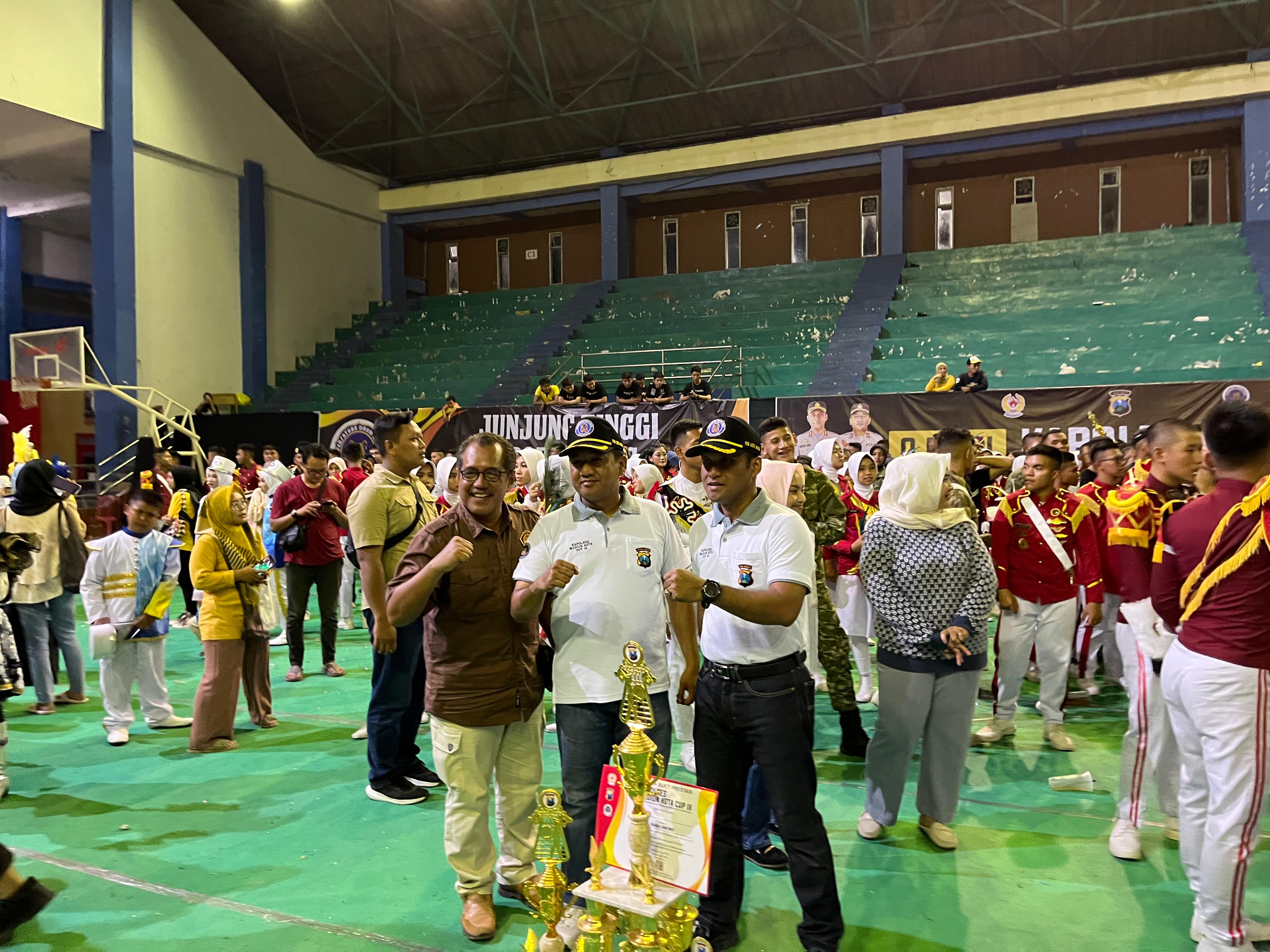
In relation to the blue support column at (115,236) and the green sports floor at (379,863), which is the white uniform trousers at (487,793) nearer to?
the green sports floor at (379,863)

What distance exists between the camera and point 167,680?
7500 mm

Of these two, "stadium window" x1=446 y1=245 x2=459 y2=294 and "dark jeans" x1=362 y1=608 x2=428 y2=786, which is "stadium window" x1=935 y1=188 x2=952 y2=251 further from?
"dark jeans" x1=362 y1=608 x2=428 y2=786

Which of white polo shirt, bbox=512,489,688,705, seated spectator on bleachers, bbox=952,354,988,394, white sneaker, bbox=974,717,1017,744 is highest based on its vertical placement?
seated spectator on bleachers, bbox=952,354,988,394

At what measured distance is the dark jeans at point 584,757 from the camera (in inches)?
120

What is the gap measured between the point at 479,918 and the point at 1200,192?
21.7 m

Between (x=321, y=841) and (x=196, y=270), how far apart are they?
18685 millimetres

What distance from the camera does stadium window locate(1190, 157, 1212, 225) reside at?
18688 mm

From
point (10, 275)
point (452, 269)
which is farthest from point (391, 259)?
point (10, 275)

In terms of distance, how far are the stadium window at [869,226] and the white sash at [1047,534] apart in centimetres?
1731

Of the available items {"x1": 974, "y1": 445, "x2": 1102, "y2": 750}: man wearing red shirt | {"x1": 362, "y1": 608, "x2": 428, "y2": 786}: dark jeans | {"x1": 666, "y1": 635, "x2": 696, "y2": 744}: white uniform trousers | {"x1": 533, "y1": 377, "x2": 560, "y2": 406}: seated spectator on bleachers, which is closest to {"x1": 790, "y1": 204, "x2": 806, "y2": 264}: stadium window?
{"x1": 533, "y1": 377, "x2": 560, "y2": 406}: seated spectator on bleachers

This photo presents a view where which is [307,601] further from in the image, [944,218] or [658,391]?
[944,218]

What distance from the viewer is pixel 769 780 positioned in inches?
116

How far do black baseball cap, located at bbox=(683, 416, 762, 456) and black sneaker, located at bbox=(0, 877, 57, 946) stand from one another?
304cm

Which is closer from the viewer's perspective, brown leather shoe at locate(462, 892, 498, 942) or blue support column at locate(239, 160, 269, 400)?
brown leather shoe at locate(462, 892, 498, 942)
